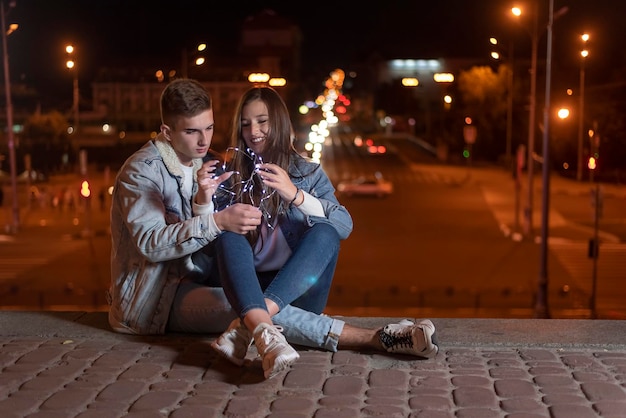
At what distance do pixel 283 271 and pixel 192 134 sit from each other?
0.87 metres

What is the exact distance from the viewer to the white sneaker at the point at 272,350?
14.2 feet

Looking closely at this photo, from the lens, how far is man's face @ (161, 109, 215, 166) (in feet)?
16.5

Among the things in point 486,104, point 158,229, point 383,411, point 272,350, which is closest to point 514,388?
point 383,411

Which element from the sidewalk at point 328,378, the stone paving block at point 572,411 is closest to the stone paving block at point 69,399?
the sidewalk at point 328,378

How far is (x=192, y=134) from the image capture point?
16.6 feet

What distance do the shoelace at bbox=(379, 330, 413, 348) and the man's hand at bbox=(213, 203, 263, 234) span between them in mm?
830

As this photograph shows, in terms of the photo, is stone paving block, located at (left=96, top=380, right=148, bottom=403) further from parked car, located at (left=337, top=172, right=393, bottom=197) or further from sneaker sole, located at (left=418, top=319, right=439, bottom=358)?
parked car, located at (left=337, top=172, right=393, bottom=197)

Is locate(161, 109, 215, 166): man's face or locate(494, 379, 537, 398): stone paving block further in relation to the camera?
locate(161, 109, 215, 166): man's face

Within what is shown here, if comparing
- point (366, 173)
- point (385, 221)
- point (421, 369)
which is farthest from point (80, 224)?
point (421, 369)

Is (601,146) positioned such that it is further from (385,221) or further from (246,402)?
(246,402)

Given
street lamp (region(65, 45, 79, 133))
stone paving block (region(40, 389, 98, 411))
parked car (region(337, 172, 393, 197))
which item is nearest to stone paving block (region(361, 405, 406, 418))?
stone paving block (region(40, 389, 98, 411))

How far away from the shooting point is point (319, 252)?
487cm

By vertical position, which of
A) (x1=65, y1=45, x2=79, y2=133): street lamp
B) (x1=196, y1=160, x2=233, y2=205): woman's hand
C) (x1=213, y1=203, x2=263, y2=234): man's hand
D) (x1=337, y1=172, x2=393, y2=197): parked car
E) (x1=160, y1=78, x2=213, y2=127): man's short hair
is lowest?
(x1=337, y1=172, x2=393, y2=197): parked car

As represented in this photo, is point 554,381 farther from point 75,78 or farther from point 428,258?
point 75,78
